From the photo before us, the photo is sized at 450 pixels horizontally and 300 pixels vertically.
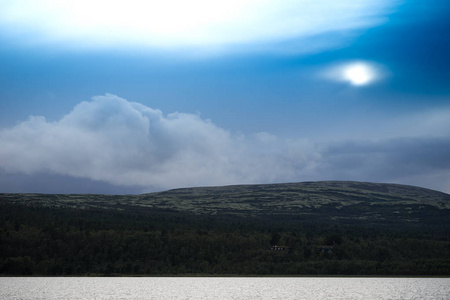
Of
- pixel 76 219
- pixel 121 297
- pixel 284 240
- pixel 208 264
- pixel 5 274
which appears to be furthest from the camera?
pixel 76 219

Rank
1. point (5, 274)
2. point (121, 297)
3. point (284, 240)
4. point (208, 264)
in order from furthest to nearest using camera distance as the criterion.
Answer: point (284, 240), point (208, 264), point (5, 274), point (121, 297)

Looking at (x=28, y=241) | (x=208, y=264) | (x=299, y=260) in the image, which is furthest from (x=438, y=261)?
(x=28, y=241)

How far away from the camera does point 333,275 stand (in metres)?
140

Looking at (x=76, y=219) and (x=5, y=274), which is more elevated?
(x=76, y=219)

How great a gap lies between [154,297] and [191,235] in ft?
257

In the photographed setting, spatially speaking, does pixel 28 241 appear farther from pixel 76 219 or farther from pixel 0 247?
pixel 76 219

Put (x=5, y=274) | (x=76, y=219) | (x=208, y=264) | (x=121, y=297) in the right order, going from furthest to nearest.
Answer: (x=76, y=219), (x=208, y=264), (x=5, y=274), (x=121, y=297)

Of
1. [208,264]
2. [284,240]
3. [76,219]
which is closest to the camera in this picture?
[208,264]

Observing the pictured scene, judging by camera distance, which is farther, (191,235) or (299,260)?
(191,235)

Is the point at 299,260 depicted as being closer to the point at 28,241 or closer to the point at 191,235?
the point at 191,235

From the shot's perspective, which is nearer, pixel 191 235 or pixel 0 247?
pixel 0 247

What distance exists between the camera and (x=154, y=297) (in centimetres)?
8531

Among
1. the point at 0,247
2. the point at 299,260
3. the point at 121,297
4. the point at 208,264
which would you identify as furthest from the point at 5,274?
the point at 299,260

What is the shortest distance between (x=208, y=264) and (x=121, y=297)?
208 feet
